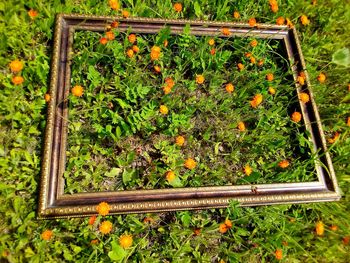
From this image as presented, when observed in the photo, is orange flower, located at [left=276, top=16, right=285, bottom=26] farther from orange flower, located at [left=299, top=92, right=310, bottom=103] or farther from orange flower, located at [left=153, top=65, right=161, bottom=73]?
orange flower, located at [left=153, top=65, right=161, bottom=73]

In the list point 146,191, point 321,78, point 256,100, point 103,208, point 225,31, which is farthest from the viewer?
point 321,78

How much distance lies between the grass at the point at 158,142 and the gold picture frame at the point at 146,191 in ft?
0.28

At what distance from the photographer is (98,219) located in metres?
2.00

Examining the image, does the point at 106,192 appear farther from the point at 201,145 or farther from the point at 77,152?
the point at 201,145

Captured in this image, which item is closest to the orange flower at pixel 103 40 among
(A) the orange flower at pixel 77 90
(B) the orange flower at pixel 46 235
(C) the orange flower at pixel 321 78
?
(A) the orange flower at pixel 77 90

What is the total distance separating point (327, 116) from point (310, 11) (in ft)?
3.38

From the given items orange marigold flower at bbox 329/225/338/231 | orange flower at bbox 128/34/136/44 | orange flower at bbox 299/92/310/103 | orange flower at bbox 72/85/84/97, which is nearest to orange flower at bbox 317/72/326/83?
orange flower at bbox 299/92/310/103

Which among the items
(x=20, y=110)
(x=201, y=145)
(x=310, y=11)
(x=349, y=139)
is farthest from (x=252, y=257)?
(x=310, y=11)

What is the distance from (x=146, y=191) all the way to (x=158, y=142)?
1.41ft

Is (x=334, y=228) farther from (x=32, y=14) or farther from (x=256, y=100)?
(x=32, y=14)

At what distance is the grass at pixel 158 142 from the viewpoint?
1.99 meters

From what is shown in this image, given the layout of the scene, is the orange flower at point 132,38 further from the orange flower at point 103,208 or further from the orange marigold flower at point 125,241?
the orange marigold flower at point 125,241

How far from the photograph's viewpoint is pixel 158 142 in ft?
7.48

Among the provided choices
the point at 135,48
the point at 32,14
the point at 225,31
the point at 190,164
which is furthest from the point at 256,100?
the point at 32,14
